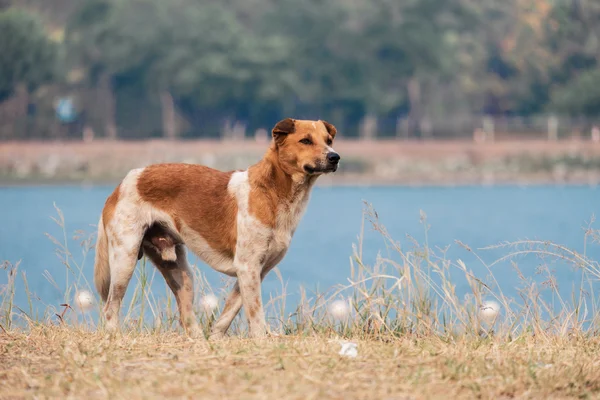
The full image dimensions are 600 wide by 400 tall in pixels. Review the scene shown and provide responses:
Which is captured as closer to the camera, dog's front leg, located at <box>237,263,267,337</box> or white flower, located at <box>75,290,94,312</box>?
dog's front leg, located at <box>237,263,267,337</box>

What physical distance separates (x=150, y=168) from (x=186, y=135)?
66376 mm

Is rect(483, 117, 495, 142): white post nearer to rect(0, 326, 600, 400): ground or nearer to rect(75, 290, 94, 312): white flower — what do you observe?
rect(75, 290, 94, 312): white flower

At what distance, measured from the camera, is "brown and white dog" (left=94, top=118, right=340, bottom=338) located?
7.49 meters

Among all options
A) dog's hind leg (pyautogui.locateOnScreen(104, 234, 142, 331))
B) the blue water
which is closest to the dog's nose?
dog's hind leg (pyautogui.locateOnScreen(104, 234, 142, 331))

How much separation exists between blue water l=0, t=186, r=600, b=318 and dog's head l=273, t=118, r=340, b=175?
8.40 metres

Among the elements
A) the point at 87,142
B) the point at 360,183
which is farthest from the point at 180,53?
the point at 360,183

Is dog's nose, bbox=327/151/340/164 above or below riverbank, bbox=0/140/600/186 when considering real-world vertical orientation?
above

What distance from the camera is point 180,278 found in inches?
326

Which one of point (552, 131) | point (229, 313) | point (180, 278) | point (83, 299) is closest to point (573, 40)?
point (552, 131)

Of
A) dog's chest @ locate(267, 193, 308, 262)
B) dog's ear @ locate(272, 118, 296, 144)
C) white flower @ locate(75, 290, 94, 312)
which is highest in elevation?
dog's ear @ locate(272, 118, 296, 144)

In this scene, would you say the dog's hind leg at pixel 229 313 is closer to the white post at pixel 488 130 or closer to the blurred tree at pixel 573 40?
the white post at pixel 488 130

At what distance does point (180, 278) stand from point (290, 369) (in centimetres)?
253

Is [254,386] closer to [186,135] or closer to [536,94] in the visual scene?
[186,135]

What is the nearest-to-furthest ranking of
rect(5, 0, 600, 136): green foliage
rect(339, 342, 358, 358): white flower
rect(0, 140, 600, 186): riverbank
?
rect(339, 342, 358, 358): white flower < rect(0, 140, 600, 186): riverbank < rect(5, 0, 600, 136): green foliage
